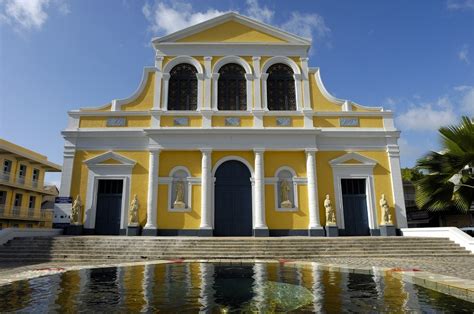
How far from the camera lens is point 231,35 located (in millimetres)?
18969

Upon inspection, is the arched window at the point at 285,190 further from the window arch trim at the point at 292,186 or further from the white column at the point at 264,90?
the white column at the point at 264,90

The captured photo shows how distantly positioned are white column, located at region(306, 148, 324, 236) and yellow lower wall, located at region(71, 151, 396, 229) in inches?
10.4

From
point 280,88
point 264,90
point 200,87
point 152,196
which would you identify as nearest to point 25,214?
point 152,196

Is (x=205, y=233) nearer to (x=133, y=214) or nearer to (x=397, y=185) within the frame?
(x=133, y=214)

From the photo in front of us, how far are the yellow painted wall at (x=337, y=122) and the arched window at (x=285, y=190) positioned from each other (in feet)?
10.9

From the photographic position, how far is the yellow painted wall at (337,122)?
699 inches

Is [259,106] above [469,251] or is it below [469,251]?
above

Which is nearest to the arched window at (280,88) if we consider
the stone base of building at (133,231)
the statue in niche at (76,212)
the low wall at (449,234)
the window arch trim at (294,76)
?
the window arch trim at (294,76)

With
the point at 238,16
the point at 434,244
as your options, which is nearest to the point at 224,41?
the point at 238,16

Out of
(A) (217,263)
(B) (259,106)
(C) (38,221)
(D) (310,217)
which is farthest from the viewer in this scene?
(C) (38,221)

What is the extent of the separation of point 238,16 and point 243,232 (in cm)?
1256

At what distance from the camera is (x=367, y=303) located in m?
4.78

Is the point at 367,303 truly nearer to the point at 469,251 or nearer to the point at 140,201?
the point at 469,251

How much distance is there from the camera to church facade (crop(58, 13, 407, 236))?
16.4 m
